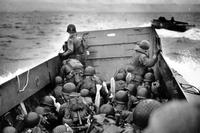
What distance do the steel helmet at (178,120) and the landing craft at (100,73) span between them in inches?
84.7

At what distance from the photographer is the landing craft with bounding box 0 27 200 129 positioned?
162 inches

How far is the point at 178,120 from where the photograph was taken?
0.93 m

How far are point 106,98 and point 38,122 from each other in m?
1.78

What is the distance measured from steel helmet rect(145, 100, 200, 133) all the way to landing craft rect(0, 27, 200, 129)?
2.15 metres

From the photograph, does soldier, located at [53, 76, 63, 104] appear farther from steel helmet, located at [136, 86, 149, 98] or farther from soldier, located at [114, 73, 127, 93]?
steel helmet, located at [136, 86, 149, 98]

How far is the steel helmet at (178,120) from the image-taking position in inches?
36.1

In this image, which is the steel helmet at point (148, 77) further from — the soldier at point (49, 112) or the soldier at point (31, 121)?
the soldier at point (31, 121)

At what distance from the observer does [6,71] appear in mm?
19078

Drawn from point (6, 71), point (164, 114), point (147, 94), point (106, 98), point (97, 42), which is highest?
point (164, 114)

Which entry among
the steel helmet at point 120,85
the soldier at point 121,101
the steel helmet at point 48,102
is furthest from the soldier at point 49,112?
the steel helmet at point 120,85

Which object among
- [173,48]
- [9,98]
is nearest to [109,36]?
[9,98]

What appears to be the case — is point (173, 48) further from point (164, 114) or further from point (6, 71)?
→ point (164, 114)

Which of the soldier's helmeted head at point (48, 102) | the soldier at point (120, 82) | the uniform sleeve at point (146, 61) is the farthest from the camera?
the soldier at point (120, 82)

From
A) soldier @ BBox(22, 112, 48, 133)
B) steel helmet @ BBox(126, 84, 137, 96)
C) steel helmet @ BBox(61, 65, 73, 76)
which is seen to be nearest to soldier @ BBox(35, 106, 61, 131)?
soldier @ BBox(22, 112, 48, 133)
